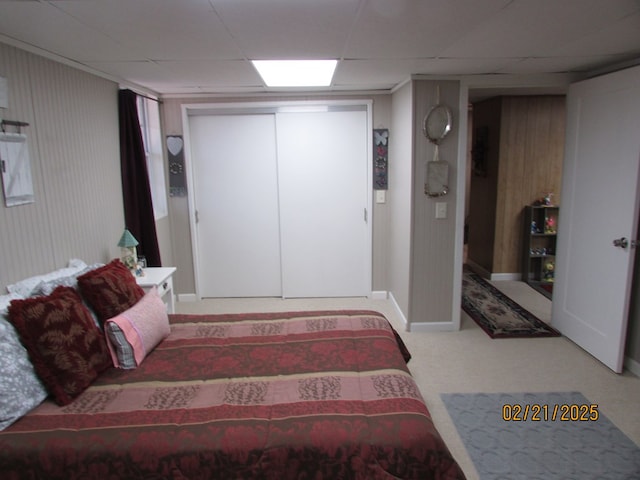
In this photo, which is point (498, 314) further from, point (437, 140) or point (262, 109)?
point (262, 109)

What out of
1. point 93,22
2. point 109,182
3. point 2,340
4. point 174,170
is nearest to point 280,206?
point 174,170

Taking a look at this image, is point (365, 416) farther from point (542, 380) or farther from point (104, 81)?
point (104, 81)

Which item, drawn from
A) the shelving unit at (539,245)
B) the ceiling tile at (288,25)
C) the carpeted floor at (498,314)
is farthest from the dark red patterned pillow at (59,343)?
the shelving unit at (539,245)

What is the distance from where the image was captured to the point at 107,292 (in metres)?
2.36

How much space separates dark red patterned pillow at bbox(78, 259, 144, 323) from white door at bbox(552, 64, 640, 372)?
327 centimetres

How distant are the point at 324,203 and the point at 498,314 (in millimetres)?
2128

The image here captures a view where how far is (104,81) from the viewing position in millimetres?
3242

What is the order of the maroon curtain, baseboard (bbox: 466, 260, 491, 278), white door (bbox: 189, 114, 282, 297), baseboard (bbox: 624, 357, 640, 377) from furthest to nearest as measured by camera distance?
1. baseboard (bbox: 466, 260, 491, 278)
2. white door (bbox: 189, 114, 282, 297)
3. the maroon curtain
4. baseboard (bbox: 624, 357, 640, 377)

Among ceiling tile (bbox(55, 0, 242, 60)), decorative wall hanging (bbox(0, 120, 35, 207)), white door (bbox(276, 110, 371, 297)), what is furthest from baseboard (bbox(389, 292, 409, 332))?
decorative wall hanging (bbox(0, 120, 35, 207))

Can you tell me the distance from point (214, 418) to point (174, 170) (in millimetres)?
3327

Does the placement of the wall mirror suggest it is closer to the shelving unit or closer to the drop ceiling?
the drop ceiling

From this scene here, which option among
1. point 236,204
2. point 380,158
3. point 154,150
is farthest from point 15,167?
point 380,158

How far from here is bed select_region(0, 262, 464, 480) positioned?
62.0 inches
